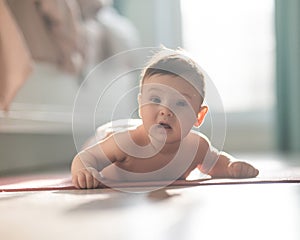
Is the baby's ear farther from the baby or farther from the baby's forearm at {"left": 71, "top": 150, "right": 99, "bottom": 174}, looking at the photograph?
the baby's forearm at {"left": 71, "top": 150, "right": 99, "bottom": 174}

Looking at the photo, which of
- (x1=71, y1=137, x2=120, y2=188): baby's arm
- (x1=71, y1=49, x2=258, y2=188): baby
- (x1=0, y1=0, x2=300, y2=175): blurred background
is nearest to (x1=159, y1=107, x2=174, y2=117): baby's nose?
(x1=71, y1=49, x2=258, y2=188): baby

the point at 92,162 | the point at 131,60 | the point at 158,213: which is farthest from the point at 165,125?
the point at 131,60

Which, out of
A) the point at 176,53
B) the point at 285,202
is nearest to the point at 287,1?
the point at 176,53

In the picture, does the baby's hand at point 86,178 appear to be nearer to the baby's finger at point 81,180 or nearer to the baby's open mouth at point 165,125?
the baby's finger at point 81,180

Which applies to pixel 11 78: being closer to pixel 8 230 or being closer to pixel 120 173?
pixel 120 173

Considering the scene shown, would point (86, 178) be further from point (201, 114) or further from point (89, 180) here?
point (201, 114)

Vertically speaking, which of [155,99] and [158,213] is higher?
[155,99]

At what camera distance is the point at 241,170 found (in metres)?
1.12

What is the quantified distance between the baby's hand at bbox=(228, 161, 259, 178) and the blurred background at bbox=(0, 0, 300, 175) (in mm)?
694

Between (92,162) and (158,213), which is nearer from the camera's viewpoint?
(158,213)

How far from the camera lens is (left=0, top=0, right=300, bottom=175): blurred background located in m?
1.83

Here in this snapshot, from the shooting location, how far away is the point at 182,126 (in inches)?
39.3

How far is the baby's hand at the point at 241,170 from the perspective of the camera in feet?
3.64

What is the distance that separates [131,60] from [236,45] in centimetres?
86
